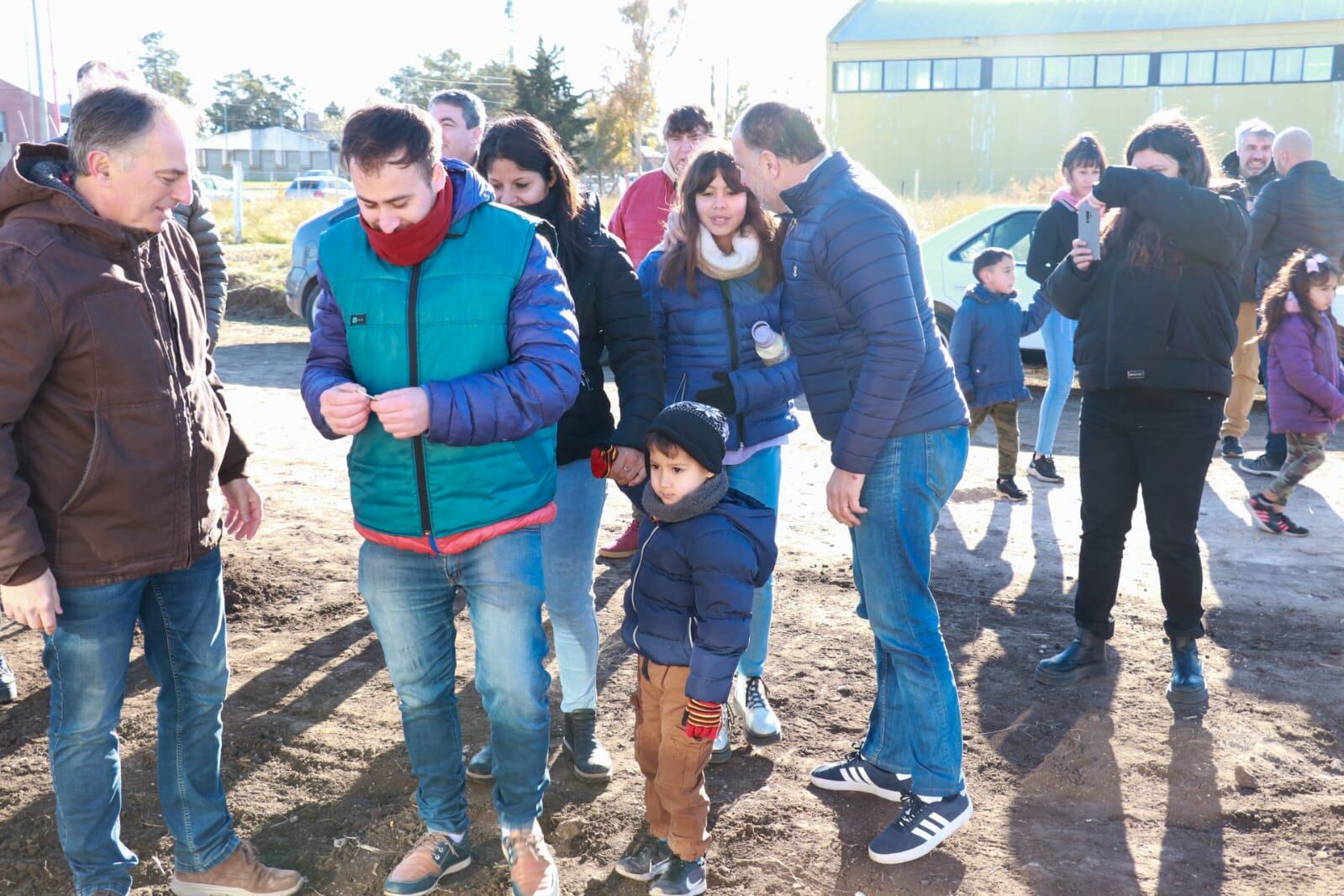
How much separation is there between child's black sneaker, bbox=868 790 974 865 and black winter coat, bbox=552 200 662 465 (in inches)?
50.5

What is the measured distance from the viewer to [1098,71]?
3778 cm

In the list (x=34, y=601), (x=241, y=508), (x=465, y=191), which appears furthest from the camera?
(x=241, y=508)

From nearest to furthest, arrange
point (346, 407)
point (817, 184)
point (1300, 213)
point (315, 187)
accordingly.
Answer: point (346, 407) → point (817, 184) → point (1300, 213) → point (315, 187)

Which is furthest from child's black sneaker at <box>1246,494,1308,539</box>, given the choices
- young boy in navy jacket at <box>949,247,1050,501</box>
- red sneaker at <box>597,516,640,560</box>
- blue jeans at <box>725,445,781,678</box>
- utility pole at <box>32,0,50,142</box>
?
utility pole at <box>32,0,50,142</box>

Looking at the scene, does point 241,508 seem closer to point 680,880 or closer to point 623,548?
point 680,880

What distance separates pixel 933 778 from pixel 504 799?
121 cm

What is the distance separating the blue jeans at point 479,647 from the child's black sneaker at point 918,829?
0.96m

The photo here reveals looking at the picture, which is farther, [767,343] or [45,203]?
[767,343]

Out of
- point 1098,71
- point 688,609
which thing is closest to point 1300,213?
point 688,609

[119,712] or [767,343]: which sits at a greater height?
[767,343]

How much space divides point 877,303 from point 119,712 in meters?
2.11

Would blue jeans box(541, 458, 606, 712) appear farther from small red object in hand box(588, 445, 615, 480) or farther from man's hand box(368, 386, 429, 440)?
man's hand box(368, 386, 429, 440)

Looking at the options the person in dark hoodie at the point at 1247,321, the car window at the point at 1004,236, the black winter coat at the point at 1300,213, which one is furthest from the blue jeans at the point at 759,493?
the car window at the point at 1004,236

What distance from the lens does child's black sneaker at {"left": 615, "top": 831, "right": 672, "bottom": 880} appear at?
9.77ft
